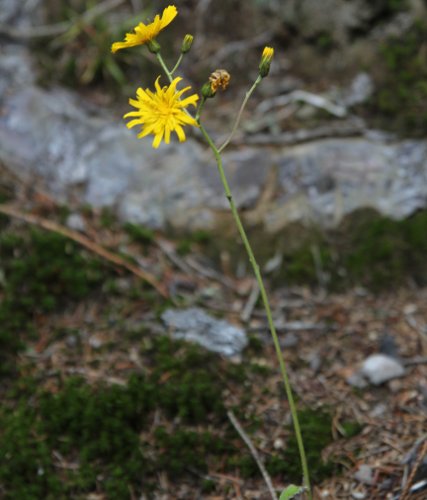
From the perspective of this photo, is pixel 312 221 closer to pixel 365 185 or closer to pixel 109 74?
pixel 365 185

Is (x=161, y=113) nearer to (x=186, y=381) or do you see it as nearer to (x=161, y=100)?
(x=161, y=100)

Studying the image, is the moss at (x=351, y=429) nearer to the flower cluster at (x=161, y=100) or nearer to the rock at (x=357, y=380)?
the rock at (x=357, y=380)

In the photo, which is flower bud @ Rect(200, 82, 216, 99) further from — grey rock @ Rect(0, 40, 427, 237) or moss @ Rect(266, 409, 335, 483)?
grey rock @ Rect(0, 40, 427, 237)

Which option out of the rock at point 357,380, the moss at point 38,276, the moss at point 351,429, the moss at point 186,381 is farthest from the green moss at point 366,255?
the moss at point 38,276

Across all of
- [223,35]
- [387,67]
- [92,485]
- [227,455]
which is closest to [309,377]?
[227,455]

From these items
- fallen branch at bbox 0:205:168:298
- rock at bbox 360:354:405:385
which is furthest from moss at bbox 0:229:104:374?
rock at bbox 360:354:405:385

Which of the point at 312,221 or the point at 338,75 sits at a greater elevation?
the point at 338,75
